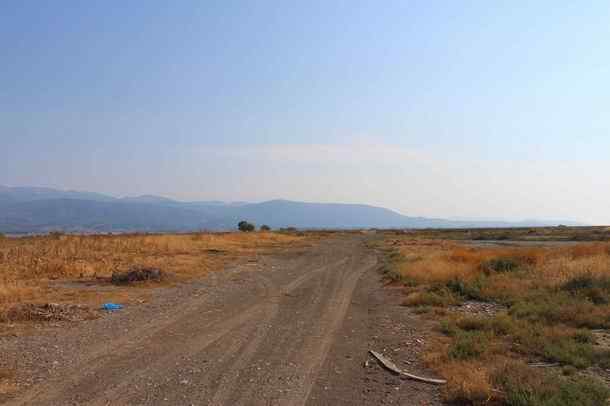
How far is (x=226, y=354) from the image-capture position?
974cm

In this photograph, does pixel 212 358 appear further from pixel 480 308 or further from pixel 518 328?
pixel 480 308

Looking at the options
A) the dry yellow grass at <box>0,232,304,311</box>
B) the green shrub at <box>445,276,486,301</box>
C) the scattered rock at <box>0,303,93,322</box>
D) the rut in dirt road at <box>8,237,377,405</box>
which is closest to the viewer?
the rut in dirt road at <box>8,237,377,405</box>

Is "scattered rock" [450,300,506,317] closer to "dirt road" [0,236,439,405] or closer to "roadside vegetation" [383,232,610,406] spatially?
"roadside vegetation" [383,232,610,406]

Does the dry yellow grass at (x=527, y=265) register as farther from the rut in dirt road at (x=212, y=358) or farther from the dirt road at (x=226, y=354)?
the rut in dirt road at (x=212, y=358)

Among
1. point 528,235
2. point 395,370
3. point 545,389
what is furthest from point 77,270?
point 528,235

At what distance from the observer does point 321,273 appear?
25688 millimetres

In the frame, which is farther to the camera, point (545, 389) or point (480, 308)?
point (480, 308)

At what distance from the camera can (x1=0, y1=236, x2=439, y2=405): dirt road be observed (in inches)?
294

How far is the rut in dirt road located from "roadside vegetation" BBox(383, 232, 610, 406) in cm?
249

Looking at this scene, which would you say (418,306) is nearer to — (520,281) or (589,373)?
(520,281)

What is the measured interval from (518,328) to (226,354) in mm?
6543

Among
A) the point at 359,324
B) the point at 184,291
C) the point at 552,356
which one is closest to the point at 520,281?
the point at 359,324

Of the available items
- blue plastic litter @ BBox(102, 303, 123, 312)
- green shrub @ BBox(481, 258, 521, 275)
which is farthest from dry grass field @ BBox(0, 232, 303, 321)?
green shrub @ BBox(481, 258, 521, 275)

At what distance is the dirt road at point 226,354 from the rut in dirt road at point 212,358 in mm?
20
